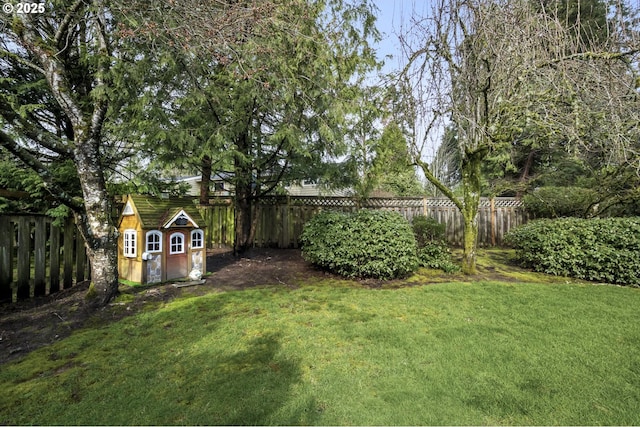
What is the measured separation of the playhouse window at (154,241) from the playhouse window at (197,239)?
55 centimetres

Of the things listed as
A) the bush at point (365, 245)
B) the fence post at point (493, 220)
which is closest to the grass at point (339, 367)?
the bush at point (365, 245)

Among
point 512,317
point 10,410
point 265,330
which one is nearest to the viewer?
point 10,410

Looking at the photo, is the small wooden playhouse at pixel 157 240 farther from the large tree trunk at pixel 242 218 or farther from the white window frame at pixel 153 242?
the large tree trunk at pixel 242 218

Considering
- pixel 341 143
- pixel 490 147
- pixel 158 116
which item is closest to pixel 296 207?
pixel 341 143

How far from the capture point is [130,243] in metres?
4.64

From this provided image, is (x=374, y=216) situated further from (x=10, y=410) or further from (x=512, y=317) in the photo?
(x=10, y=410)

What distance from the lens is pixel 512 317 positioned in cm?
376

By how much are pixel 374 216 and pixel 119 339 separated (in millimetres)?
4411

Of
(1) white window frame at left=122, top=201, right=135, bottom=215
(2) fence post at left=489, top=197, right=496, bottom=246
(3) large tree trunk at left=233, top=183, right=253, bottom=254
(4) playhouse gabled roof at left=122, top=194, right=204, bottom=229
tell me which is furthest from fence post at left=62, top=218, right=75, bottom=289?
(2) fence post at left=489, top=197, right=496, bottom=246

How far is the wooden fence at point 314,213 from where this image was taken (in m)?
9.07

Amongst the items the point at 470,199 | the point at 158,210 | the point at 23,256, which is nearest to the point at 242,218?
the point at 158,210

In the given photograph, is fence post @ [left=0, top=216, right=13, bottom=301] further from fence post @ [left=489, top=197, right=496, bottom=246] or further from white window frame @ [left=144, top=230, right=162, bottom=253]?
fence post @ [left=489, top=197, right=496, bottom=246]

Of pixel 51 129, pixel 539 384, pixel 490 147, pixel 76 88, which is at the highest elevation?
pixel 76 88

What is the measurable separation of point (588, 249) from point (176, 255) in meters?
7.70
